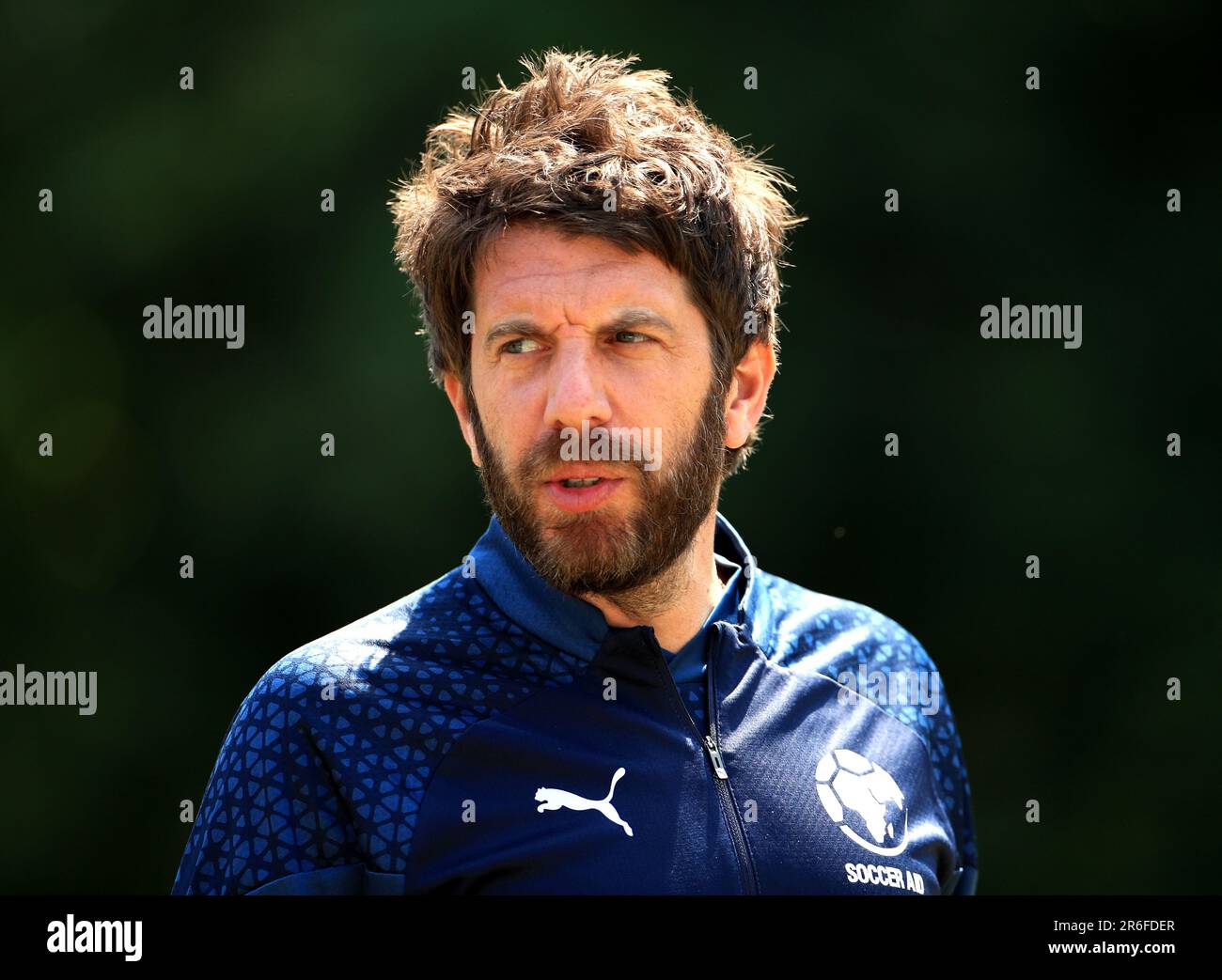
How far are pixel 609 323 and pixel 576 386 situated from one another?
0.13 metres

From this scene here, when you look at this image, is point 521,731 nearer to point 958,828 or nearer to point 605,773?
point 605,773

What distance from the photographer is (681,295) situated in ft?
7.74

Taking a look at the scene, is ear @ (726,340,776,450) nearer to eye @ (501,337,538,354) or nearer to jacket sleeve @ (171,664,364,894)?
eye @ (501,337,538,354)

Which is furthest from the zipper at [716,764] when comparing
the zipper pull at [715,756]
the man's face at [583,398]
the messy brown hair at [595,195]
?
the messy brown hair at [595,195]

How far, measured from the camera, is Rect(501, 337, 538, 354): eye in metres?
2.28

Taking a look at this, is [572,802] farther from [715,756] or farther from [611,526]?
[611,526]

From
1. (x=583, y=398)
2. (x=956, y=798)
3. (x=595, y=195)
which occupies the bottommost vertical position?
(x=956, y=798)

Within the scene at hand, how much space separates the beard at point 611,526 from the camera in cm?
227

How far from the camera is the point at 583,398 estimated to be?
2.19m

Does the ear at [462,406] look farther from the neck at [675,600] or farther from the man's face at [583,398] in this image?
the neck at [675,600]

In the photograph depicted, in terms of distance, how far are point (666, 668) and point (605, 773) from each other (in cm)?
21

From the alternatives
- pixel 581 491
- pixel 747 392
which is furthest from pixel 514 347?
pixel 747 392
